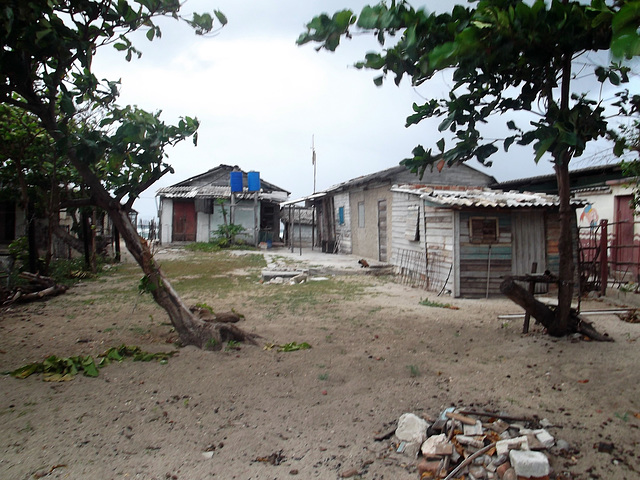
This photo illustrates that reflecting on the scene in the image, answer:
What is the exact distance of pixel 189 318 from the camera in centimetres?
536

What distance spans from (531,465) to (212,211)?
22535 mm

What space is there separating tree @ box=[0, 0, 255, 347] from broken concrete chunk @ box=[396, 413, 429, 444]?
8.59ft

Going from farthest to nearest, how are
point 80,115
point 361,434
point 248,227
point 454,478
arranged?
point 248,227 < point 80,115 < point 361,434 < point 454,478

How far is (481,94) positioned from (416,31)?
1.26 meters

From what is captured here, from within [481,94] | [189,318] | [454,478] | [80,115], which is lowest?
[454,478]

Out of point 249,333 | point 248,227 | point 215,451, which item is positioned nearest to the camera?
point 215,451

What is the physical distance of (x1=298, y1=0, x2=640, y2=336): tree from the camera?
2846mm

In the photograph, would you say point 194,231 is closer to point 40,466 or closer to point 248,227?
point 248,227

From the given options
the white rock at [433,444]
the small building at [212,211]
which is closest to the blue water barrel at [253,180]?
the small building at [212,211]

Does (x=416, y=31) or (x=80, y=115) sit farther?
(x=80, y=115)

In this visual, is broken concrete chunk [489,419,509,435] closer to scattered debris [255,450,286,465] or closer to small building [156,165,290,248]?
scattered debris [255,450,286,465]

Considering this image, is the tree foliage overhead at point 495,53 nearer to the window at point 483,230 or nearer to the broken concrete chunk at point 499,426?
the broken concrete chunk at point 499,426

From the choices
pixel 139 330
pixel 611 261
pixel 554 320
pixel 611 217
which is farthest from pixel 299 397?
pixel 611 217

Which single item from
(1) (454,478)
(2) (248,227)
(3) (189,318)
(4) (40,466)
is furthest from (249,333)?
(2) (248,227)
